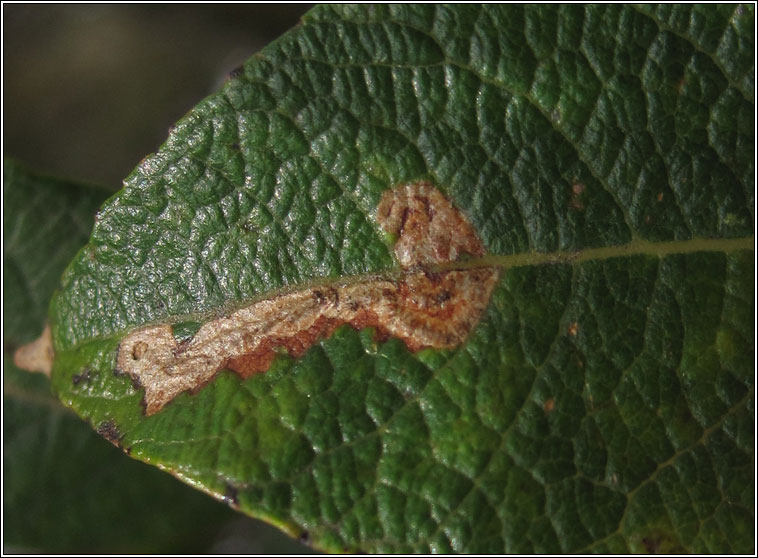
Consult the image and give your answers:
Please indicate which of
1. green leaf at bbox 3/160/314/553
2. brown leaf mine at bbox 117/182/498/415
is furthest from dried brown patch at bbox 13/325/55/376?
brown leaf mine at bbox 117/182/498/415

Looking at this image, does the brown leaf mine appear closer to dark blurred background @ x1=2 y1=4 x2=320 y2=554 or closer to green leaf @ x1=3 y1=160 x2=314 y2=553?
green leaf @ x1=3 y1=160 x2=314 y2=553

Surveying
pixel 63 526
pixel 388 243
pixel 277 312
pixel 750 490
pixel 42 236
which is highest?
pixel 42 236

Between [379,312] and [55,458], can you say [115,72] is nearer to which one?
[55,458]

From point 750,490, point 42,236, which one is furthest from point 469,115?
Answer: point 42,236

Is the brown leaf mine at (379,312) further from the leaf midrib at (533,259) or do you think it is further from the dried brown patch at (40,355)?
the dried brown patch at (40,355)

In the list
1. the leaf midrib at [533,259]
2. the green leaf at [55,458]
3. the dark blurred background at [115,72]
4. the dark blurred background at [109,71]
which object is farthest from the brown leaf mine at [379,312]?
the dark blurred background at [115,72]

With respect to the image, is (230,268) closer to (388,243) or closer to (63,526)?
(388,243)
